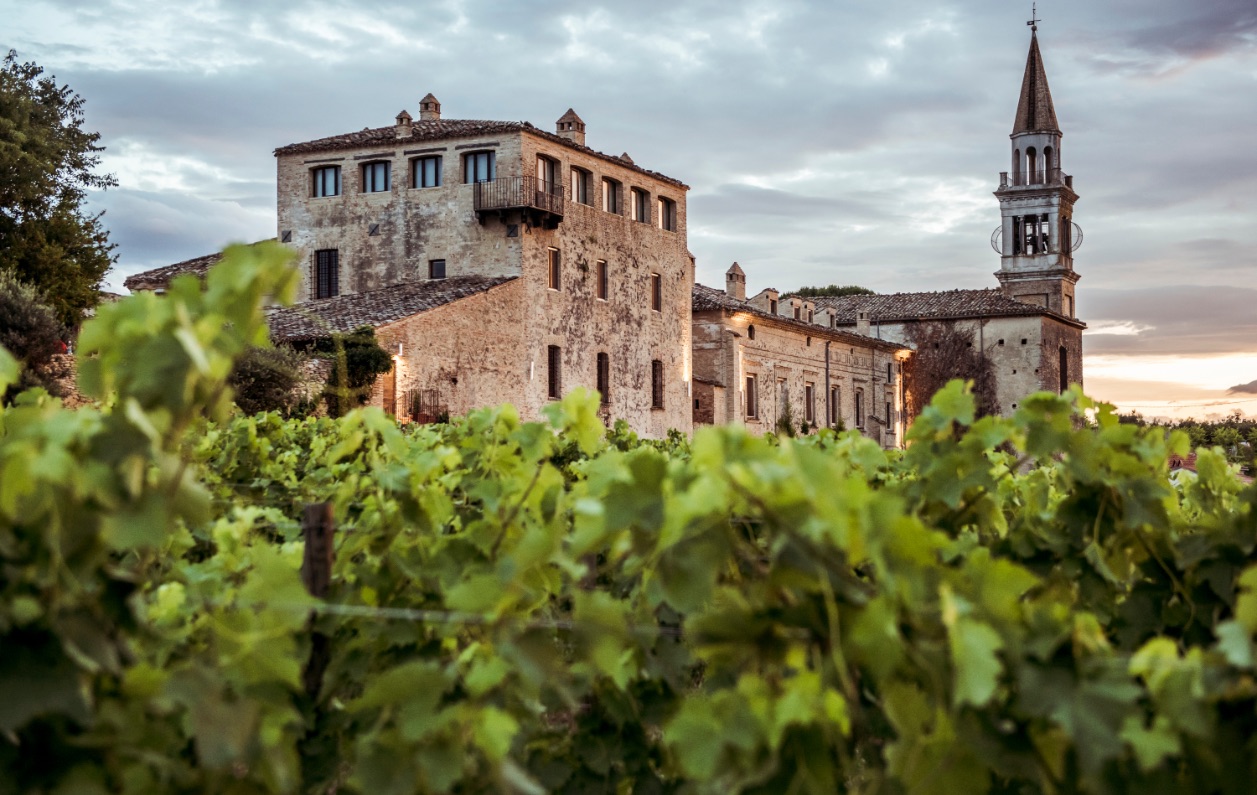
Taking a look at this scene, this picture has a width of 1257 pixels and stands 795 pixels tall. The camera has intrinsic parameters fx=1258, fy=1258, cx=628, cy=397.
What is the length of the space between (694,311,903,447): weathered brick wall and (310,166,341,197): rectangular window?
11.0 meters

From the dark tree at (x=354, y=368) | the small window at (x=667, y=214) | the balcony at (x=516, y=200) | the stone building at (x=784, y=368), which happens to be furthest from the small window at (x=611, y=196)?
the dark tree at (x=354, y=368)

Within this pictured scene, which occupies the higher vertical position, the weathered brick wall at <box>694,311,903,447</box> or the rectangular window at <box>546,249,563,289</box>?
the rectangular window at <box>546,249,563,289</box>

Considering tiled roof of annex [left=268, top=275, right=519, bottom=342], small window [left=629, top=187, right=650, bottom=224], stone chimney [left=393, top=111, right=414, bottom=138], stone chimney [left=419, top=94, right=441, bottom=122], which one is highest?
stone chimney [left=419, top=94, right=441, bottom=122]

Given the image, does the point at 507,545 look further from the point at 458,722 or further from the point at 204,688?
the point at 204,688

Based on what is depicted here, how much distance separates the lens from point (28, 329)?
63.7 ft

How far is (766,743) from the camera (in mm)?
1922

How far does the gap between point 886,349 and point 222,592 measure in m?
44.5

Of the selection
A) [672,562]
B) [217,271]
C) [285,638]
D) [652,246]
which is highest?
[652,246]

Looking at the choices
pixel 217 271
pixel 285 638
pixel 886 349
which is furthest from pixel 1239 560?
pixel 886 349

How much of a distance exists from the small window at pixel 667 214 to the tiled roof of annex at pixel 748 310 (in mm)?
2296

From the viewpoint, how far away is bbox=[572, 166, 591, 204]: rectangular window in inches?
1225

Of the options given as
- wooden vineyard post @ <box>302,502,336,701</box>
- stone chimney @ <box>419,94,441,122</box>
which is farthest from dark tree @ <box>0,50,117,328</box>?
wooden vineyard post @ <box>302,502,336,701</box>

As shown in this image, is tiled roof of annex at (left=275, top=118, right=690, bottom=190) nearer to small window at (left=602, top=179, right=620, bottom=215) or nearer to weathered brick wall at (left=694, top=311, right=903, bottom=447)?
small window at (left=602, top=179, right=620, bottom=215)

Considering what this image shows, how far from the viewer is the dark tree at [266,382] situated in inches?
823
